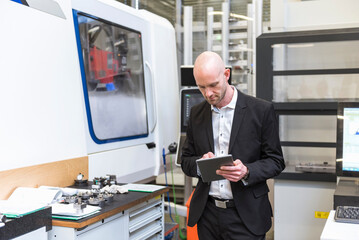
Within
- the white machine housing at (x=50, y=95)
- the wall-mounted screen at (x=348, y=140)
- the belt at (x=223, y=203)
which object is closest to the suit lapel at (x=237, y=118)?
the belt at (x=223, y=203)

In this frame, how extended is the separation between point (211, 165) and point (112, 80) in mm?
1633

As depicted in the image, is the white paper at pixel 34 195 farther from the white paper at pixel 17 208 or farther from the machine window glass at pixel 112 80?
the machine window glass at pixel 112 80

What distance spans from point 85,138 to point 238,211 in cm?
126

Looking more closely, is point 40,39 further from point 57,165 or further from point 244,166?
point 244,166

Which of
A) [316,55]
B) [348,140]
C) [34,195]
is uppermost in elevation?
[316,55]

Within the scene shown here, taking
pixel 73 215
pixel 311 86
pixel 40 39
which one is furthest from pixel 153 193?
pixel 311 86

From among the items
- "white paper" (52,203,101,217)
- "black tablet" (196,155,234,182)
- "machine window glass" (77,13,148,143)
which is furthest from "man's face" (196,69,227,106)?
"machine window glass" (77,13,148,143)

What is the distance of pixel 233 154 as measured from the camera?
2.01 metres

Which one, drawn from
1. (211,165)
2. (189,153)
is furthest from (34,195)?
(211,165)

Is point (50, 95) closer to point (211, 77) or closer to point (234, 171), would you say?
point (211, 77)

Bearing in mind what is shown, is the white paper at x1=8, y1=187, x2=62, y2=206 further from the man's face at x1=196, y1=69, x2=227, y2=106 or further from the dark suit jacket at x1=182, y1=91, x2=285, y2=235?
the man's face at x1=196, y1=69, x2=227, y2=106

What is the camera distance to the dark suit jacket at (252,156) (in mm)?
1965

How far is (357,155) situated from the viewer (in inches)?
102

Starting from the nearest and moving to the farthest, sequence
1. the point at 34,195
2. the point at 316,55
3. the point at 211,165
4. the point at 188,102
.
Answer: the point at 211,165 → the point at 34,195 → the point at 316,55 → the point at 188,102
